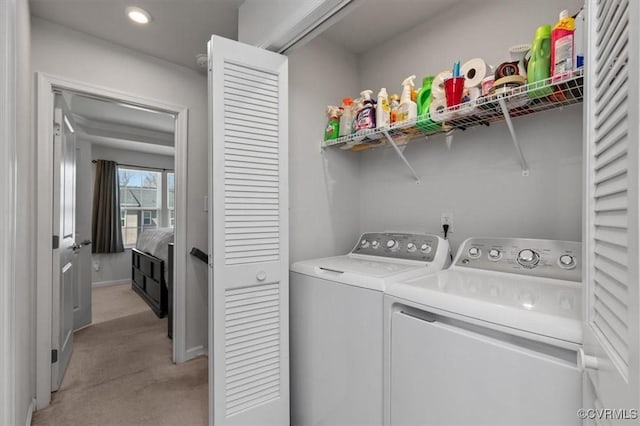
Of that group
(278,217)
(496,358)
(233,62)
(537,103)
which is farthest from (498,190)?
(233,62)

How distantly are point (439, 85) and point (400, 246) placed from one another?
85cm

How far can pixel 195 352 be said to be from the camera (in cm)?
255

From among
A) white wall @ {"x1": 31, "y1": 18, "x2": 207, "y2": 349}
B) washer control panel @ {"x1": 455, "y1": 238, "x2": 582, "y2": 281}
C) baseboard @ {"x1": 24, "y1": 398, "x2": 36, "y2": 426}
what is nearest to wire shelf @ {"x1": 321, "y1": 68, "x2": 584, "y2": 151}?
washer control panel @ {"x1": 455, "y1": 238, "x2": 582, "y2": 281}

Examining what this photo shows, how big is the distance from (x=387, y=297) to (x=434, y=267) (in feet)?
1.40

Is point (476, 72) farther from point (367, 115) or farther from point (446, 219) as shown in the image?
point (446, 219)

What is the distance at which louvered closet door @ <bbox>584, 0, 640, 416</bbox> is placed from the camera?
1.57 feet

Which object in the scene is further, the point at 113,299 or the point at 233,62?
the point at 113,299

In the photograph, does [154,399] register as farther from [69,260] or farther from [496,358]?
[496,358]

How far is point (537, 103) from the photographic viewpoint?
51.1 inches

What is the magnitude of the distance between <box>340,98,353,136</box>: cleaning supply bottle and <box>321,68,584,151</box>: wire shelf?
0.05 m

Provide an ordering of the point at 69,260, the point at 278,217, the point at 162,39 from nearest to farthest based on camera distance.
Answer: the point at 278,217 < the point at 162,39 < the point at 69,260

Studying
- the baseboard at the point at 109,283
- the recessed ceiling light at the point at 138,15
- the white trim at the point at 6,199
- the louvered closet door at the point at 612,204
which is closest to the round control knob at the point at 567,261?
the louvered closet door at the point at 612,204

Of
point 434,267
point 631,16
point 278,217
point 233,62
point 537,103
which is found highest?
point 233,62

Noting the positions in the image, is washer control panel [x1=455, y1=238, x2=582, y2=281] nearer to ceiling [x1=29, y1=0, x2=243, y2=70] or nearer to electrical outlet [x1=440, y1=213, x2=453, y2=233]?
electrical outlet [x1=440, y1=213, x2=453, y2=233]
